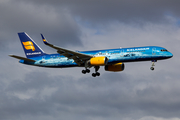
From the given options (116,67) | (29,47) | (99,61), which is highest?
(29,47)

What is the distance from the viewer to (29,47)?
260ft

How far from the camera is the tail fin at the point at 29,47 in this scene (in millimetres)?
78125

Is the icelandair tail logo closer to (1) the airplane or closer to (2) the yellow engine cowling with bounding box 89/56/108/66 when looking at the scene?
(1) the airplane

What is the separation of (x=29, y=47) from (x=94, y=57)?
61.8ft

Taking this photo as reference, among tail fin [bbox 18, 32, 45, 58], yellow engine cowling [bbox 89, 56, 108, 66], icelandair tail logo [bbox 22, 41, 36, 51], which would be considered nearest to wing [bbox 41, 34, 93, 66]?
yellow engine cowling [bbox 89, 56, 108, 66]

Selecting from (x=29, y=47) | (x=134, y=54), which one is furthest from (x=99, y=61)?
(x=29, y=47)

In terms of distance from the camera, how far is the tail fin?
78.1 m

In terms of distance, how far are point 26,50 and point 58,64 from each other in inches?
422

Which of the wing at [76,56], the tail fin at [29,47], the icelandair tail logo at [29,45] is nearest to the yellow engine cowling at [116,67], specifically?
the wing at [76,56]

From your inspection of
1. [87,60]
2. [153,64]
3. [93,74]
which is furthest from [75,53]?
[153,64]

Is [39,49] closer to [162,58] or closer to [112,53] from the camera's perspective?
[112,53]

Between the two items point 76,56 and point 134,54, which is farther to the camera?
point 76,56

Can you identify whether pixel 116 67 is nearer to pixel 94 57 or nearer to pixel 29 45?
pixel 94 57

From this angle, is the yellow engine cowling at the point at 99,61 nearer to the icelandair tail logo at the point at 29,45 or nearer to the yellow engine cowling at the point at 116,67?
the yellow engine cowling at the point at 116,67
